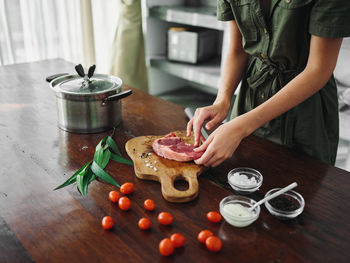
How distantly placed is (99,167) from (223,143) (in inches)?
17.2

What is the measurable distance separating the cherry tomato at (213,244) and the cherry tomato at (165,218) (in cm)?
13

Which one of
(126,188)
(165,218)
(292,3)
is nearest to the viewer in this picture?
(165,218)


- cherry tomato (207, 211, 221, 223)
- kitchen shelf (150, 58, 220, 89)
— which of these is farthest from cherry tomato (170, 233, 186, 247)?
kitchen shelf (150, 58, 220, 89)

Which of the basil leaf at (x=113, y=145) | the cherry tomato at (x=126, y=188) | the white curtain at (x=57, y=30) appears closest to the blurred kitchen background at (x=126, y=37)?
the white curtain at (x=57, y=30)

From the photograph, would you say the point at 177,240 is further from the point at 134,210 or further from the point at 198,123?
the point at 198,123

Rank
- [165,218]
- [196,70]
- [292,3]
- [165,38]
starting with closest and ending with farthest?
[165,218]
[292,3]
[196,70]
[165,38]

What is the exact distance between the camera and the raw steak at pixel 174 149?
1233mm

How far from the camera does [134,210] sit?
102 centimetres

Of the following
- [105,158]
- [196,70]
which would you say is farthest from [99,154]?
[196,70]

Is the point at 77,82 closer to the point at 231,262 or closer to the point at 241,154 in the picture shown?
the point at 241,154

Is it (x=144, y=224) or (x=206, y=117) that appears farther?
(x=206, y=117)

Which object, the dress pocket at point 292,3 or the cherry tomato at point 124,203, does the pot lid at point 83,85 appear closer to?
the cherry tomato at point 124,203

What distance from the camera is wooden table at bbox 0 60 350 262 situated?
2.86ft

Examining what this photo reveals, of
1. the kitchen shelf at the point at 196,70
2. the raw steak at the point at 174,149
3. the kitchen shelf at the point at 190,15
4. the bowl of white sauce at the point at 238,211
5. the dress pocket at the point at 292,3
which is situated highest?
the dress pocket at the point at 292,3
